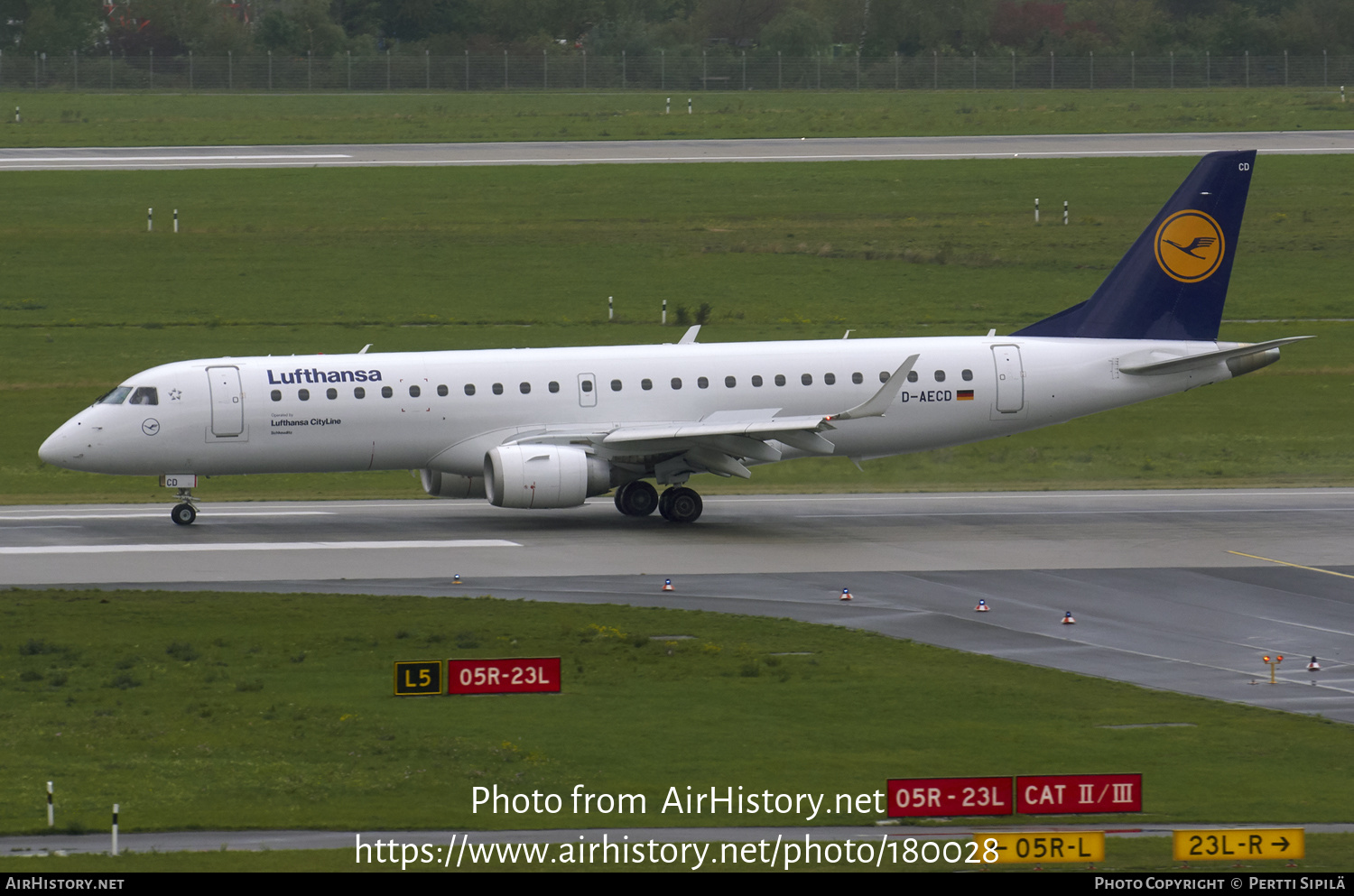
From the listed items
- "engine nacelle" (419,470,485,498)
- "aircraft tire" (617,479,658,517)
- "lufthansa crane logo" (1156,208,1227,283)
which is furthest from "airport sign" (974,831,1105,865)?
Answer: "lufthansa crane logo" (1156,208,1227,283)

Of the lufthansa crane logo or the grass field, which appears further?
the grass field

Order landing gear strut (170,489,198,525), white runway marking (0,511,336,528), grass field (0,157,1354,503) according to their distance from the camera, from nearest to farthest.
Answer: landing gear strut (170,489,198,525), white runway marking (0,511,336,528), grass field (0,157,1354,503)

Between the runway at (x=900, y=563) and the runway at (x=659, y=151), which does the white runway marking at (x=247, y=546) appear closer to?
the runway at (x=900, y=563)

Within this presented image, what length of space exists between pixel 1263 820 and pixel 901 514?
2337 centimetres

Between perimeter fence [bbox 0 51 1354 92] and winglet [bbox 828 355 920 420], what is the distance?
6991 centimetres

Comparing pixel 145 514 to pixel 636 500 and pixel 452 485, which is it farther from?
pixel 636 500

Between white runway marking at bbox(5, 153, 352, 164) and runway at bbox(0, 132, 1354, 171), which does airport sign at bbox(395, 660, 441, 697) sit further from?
white runway marking at bbox(5, 153, 352, 164)

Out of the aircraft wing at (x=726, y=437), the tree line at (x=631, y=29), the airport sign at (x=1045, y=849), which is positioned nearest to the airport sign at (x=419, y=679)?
the airport sign at (x=1045, y=849)

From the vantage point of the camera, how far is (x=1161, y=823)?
1819cm

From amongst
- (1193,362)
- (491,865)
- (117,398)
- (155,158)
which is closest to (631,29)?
(155,158)

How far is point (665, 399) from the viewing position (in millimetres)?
39875

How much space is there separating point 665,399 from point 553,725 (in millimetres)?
18197

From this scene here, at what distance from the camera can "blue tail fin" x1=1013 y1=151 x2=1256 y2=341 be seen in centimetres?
4231

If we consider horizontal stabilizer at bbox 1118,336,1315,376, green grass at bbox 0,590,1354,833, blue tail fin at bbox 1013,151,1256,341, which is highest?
blue tail fin at bbox 1013,151,1256,341
